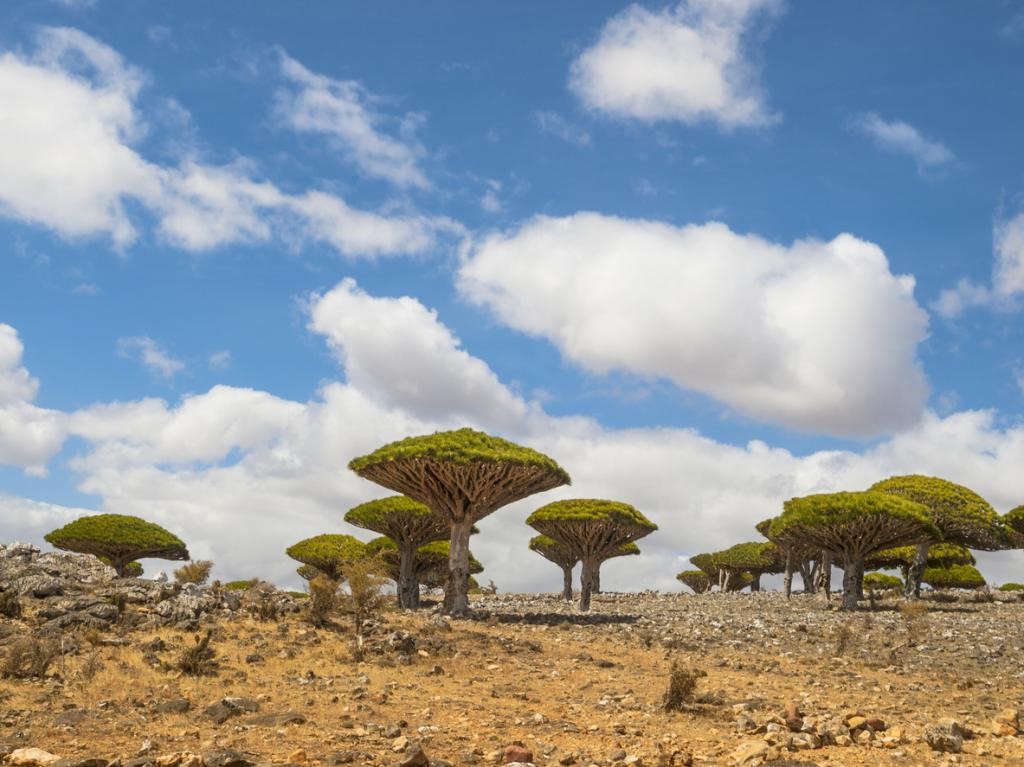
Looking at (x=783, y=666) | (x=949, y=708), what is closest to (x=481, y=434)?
(x=783, y=666)

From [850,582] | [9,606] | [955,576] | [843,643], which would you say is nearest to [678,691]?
[843,643]

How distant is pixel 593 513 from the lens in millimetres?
37438

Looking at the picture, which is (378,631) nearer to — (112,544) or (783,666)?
(783,666)

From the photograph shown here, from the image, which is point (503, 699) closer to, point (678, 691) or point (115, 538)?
point (678, 691)

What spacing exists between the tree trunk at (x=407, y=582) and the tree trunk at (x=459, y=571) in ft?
30.7

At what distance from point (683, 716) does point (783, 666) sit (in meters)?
6.90

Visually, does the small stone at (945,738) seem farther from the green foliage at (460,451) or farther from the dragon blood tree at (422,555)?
the dragon blood tree at (422,555)

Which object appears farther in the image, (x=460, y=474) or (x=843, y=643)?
(x=460, y=474)

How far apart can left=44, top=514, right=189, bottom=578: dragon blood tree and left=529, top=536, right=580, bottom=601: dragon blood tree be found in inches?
921

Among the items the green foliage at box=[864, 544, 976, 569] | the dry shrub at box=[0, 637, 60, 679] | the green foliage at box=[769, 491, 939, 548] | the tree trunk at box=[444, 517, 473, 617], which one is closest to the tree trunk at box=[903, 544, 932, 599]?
the green foliage at box=[864, 544, 976, 569]

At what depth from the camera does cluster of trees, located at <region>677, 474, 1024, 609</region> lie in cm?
3362

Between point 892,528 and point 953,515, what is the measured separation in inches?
319

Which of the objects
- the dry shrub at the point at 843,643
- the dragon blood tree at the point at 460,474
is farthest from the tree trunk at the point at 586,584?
the dry shrub at the point at 843,643

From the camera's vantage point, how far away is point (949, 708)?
13.1 metres
